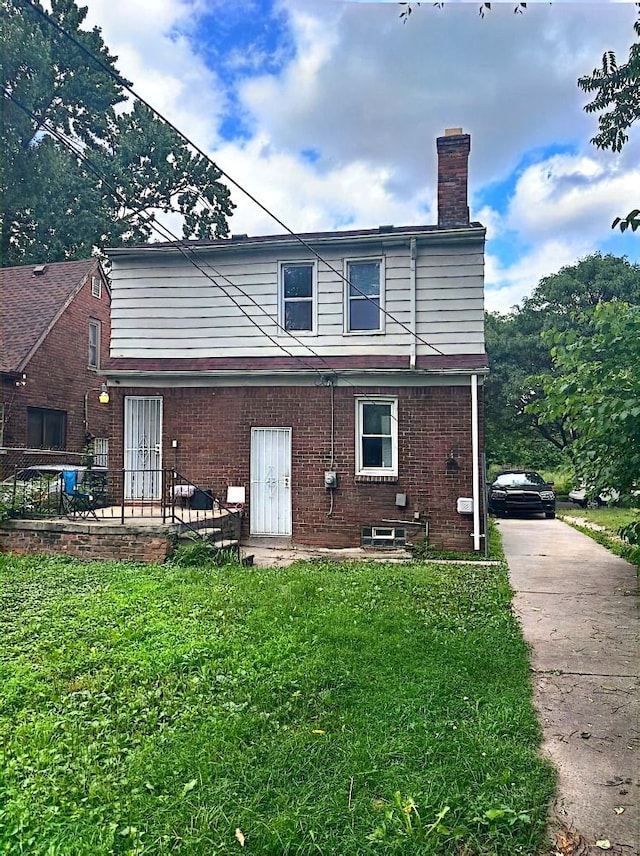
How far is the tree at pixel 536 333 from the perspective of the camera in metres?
23.2

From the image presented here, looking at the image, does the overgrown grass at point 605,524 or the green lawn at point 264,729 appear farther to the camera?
the overgrown grass at point 605,524

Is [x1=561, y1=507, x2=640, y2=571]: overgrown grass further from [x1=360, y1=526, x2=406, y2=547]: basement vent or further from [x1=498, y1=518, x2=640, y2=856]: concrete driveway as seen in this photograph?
[x1=360, y1=526, x2=406, y2=547]: basement vent

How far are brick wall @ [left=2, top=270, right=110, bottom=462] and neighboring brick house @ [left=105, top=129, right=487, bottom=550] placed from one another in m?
4.54

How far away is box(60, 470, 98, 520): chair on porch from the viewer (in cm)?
968

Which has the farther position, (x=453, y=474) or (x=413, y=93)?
(x=453, y=474)

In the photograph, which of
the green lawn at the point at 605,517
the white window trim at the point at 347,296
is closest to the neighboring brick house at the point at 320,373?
the white window trim at the point at 347,296

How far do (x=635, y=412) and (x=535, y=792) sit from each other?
9.85 feet

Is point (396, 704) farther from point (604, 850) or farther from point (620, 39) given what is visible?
point (620, 39)

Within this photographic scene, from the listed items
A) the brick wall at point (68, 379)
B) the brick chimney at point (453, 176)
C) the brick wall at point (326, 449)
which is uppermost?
the brick chimney at point (453, 176)

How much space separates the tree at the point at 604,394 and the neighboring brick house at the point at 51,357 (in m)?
11.4

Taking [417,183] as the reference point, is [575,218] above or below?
below

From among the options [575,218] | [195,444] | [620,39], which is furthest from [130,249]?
[620,39]

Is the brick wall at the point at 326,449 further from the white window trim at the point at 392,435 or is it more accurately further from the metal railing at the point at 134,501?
the metal railing at the point at 134,501

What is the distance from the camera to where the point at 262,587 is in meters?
6.83
